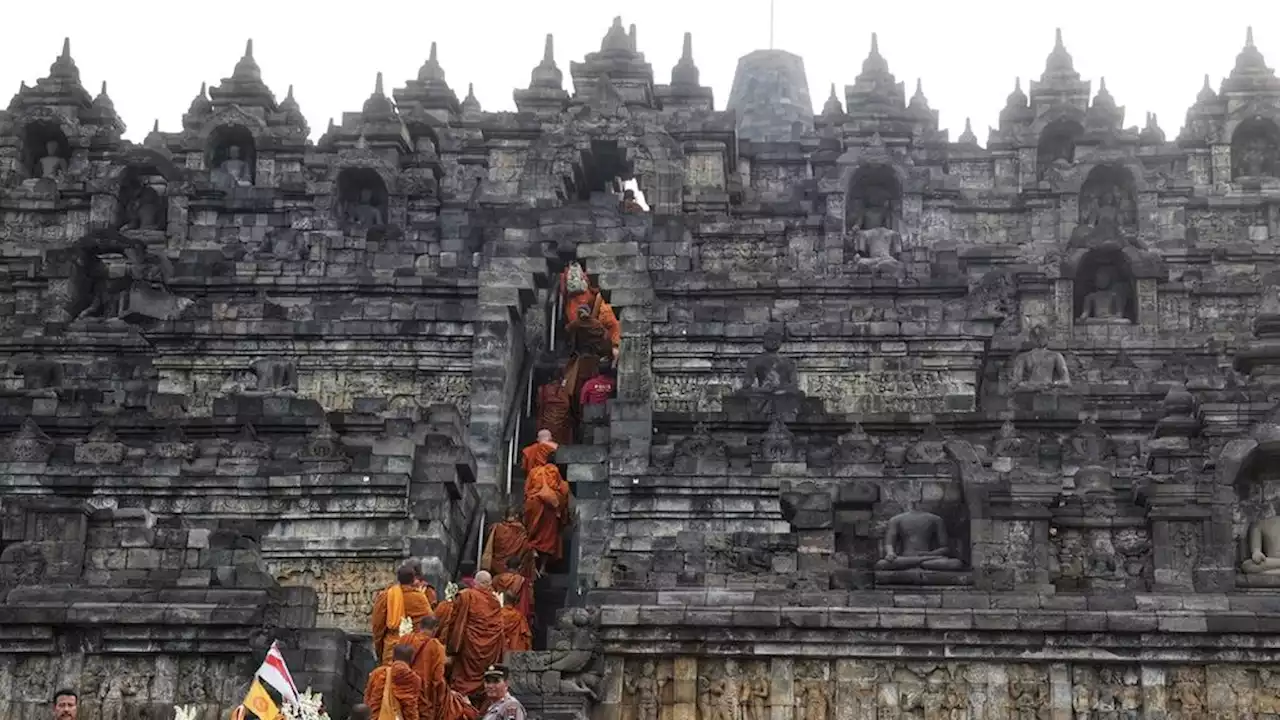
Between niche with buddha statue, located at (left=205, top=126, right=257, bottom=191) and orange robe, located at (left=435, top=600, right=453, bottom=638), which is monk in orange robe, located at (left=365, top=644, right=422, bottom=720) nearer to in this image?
orange robe, located at (left=435, top=600, right=453, bottom=638)

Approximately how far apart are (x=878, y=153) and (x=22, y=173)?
20.9 metres

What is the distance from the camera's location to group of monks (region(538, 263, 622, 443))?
4184 cm

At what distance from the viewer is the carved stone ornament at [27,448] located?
38.9 metres

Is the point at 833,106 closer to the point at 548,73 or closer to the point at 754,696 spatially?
the point at 548,73

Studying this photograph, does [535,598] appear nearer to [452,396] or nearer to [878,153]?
[452,396]

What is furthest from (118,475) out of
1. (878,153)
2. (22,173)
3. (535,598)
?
(22,173)

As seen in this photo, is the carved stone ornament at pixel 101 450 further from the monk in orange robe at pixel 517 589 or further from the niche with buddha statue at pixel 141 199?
the niche with buddha statue at pixel 141 199

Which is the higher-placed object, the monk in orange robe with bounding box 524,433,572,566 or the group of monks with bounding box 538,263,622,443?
the group of monks with bounding box 538,263,622,443

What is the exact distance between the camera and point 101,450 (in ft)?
126

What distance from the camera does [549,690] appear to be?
1202 inches

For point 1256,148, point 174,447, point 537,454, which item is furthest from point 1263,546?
point 1256,148

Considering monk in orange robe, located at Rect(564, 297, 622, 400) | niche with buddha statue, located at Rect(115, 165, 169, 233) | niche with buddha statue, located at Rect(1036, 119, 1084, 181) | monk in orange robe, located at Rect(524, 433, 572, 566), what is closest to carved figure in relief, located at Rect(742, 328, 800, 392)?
monk in orange robe, located at Rect(564, 297, 622, 400)

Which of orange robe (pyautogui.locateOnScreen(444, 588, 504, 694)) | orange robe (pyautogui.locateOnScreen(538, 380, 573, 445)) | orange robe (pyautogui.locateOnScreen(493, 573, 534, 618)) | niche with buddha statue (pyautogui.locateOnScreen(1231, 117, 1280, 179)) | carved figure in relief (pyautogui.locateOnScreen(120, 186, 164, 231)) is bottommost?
orange robe (pyautogui.locateOnScreen(444, 588, 504, 694))

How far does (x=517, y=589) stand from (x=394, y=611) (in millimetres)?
3618
